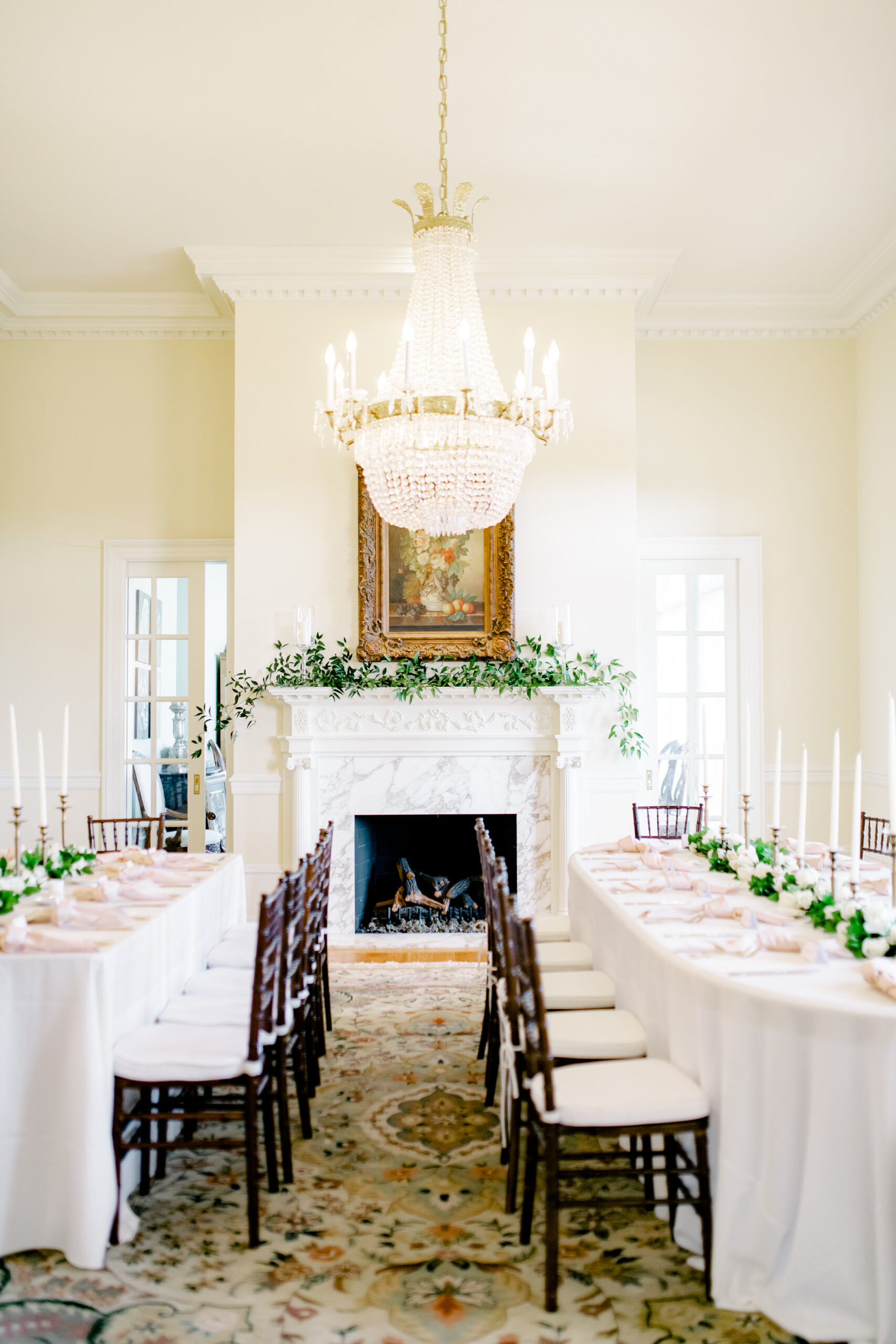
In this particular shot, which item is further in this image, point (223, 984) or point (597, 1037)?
point (223, 984)

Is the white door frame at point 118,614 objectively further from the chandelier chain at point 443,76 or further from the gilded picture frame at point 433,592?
the chandelier chain at point 443,76

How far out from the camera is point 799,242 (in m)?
5.91

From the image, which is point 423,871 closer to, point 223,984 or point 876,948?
point 223,984

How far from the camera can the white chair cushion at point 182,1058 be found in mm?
2607

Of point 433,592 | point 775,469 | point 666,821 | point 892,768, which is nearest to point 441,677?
point 433,592

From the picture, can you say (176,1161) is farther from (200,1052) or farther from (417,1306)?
(417,1306)

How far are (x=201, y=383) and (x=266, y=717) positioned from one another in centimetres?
248

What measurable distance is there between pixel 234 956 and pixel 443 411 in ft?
7.54

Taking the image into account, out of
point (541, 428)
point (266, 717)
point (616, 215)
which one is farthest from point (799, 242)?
point (266, 717)

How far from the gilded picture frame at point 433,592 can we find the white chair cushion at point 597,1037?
329 centimetres

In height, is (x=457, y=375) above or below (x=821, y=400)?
below

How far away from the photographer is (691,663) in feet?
22.3

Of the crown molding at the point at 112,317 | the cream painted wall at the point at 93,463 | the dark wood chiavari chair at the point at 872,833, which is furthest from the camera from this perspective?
the cream painted wall at the point at 93,463

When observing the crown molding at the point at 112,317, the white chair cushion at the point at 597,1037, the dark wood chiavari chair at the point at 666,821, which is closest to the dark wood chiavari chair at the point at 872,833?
the dark wood chiavari chair at the point at 666,821
